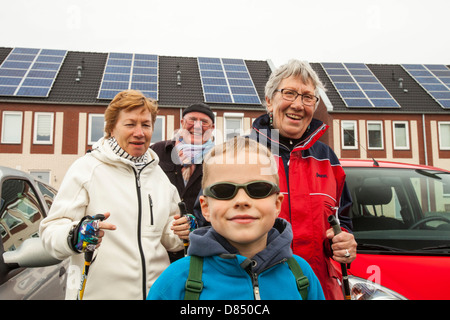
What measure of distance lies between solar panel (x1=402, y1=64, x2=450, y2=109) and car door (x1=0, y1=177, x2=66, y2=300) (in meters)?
23.7

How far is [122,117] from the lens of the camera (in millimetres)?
2180

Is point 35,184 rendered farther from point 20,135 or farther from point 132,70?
point 20,135

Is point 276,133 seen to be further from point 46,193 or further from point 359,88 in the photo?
point 359,88

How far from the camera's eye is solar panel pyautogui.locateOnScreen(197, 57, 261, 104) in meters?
19.1

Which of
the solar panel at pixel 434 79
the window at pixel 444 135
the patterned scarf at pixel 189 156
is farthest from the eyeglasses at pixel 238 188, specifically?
the window at pixel 444 135

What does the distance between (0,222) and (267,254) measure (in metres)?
2.01

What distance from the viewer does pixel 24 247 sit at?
2.26m

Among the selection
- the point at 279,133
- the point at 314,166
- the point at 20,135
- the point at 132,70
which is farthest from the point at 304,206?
the point at 20,135

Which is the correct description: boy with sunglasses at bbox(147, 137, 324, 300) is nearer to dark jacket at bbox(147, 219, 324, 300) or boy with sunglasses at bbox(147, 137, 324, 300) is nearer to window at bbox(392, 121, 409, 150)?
dark jacket at bbox(147, 219, 324, 300)

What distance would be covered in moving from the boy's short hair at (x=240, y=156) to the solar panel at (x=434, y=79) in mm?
23874

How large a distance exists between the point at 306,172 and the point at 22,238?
2219mm

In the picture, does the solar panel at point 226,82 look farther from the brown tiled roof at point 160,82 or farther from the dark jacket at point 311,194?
the dark jacket at point 311,194

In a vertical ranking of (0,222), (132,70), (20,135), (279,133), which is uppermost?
(132,70)

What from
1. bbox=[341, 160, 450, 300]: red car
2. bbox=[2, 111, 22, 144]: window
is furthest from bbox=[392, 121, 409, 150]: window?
bbox=[341, 160, 450, 300]: red car
